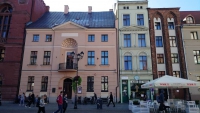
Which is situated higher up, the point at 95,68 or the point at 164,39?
the point at 164,39

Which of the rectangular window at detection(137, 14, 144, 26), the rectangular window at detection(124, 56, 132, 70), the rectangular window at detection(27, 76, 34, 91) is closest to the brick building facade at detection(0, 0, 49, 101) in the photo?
the rectangular window at detection(27, 76, 34, 91)

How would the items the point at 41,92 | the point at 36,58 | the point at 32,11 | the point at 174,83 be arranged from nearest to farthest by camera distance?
the point at 174,83 → the point at 41,92 → the point at 36,58 → the point at 32,11

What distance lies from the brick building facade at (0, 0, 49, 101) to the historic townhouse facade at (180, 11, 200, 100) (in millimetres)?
26380

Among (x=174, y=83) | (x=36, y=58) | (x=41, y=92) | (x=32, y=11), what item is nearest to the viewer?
(x=174, y=83)

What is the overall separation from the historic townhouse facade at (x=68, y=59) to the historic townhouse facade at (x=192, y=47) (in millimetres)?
11549

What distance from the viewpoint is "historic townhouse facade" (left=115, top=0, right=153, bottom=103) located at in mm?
24531

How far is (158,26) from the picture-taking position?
2709 centimetres

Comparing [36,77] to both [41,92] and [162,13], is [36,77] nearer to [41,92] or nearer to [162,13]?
[41,92]

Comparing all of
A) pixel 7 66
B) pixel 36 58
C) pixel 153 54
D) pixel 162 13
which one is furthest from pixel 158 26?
pixel 7 66

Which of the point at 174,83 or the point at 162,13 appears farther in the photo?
the point at 162,13

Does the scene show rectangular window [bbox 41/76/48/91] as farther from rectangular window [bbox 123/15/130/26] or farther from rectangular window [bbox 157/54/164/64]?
rectangular window [bbox 157/54/164/64]

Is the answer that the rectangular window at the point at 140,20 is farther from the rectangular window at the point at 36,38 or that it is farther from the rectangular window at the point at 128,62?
the rectangular window at the point at 36,38

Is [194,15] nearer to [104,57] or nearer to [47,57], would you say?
[104,57]

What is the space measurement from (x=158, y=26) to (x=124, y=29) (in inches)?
234
